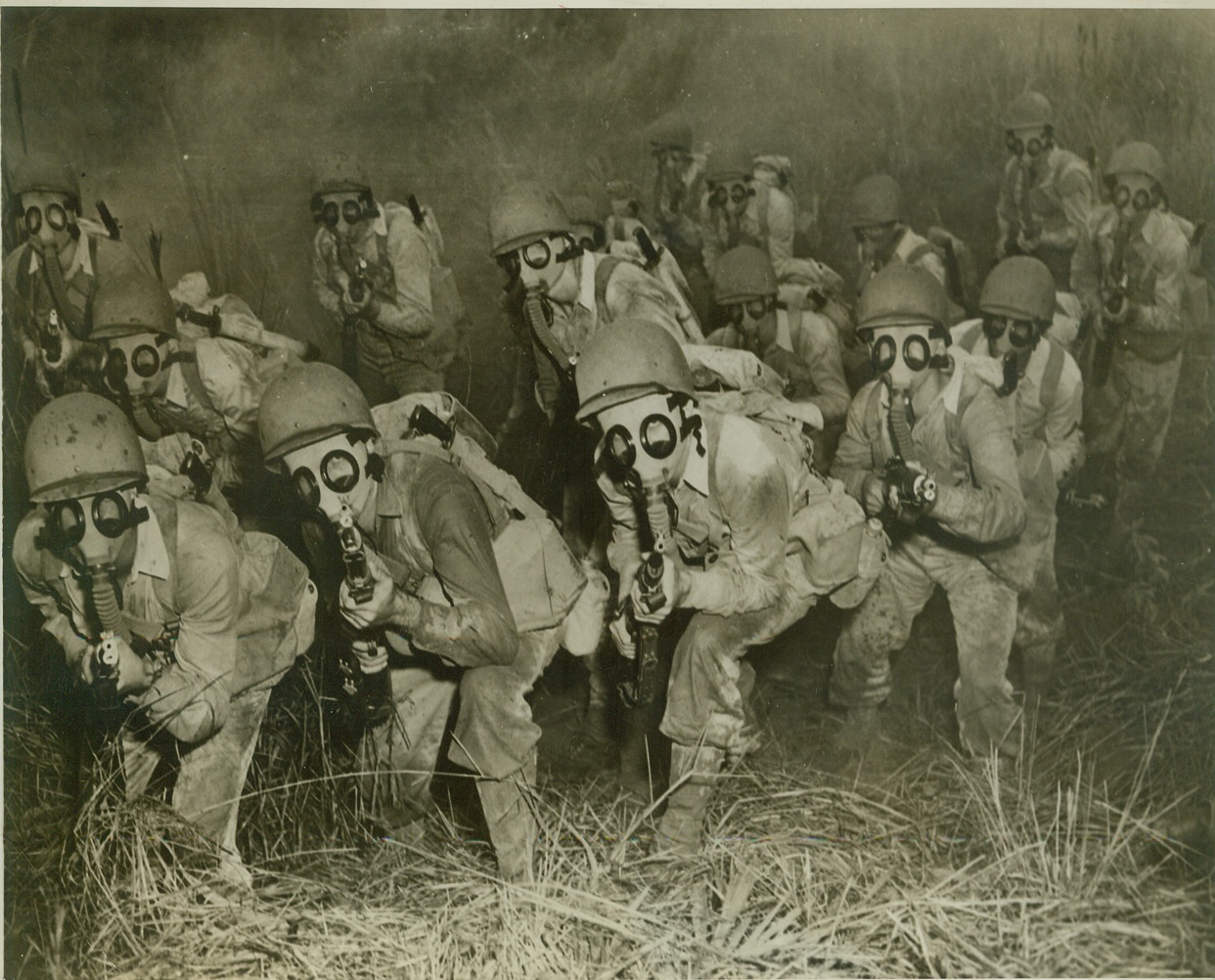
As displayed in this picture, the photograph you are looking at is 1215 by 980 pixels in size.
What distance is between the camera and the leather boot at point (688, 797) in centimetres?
416

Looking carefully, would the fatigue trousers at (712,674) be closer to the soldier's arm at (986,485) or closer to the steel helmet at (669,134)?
the soldier's arm at (986,485)

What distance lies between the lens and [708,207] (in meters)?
4.29

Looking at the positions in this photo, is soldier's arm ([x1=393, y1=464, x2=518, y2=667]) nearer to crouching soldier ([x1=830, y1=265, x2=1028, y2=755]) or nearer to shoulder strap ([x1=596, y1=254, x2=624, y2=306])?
shoulder strap ([x1=596, y1=254, x2=624, y2=306])

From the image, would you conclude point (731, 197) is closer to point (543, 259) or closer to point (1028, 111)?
point (543, 259)

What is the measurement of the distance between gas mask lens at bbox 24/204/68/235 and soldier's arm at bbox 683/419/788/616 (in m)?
2.46

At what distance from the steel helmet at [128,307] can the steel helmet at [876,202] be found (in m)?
2.47

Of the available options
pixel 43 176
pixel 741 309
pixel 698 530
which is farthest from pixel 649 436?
Answer: pixel 43 176

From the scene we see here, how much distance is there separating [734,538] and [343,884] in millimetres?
1805

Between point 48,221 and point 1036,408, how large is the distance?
357 cm

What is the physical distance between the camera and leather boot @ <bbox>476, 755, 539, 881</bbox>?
4.17 meters

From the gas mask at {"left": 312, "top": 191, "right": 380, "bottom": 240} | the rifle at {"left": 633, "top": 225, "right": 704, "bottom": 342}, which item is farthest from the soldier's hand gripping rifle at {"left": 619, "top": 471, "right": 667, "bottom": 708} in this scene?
the gas mask at {"left": 312, "top": 191, "right": 380, "bottom": 240}

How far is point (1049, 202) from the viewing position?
4.30 meters

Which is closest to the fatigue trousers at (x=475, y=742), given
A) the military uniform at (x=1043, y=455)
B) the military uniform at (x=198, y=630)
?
the military uniform at (x=198, y=630)

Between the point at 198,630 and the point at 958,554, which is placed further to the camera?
the point at 958,554
